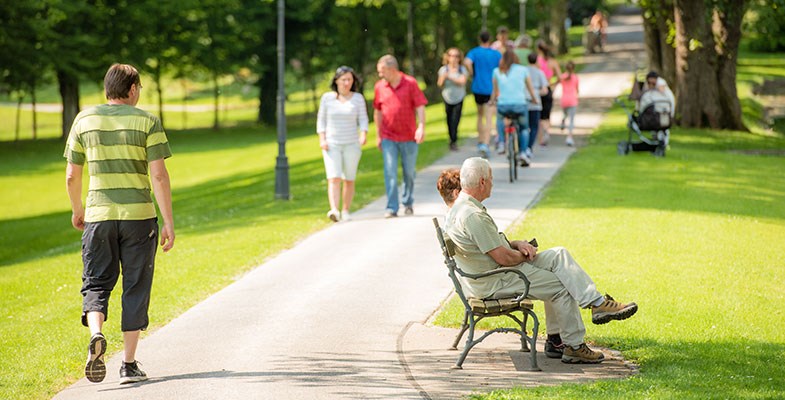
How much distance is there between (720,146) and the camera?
25.9 meters

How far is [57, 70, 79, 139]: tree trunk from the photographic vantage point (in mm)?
48603

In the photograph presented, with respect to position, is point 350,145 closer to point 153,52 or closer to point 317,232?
A: point 317,232

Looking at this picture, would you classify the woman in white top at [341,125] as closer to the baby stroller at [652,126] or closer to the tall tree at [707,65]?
the baby stroller at [652,126]

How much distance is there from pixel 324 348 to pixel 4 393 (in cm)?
241

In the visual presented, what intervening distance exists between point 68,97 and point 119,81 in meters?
43.8

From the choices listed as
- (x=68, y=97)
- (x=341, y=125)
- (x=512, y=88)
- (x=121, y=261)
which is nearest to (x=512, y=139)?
(x=512, y=88)

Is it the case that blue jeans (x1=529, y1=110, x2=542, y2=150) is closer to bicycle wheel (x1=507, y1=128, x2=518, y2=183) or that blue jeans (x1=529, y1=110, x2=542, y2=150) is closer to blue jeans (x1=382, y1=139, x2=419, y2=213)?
bicycle wheel (x1=507, y1=128, x2=518, y2=183)

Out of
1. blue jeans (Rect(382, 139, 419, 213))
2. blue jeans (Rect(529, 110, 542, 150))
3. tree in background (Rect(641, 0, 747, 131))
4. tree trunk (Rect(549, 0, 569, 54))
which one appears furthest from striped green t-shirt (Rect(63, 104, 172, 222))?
tree trunk (Rect(549, 0, 569, 54))

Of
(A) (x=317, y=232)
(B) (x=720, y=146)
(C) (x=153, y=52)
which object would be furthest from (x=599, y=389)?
(C) (x=153, y=52)

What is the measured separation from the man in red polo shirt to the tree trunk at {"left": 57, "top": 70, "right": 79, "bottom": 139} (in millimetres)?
35948

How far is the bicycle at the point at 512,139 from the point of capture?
18156 mm

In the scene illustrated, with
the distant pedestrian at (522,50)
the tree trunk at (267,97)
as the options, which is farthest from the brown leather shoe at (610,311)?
the tree trunk at (267,97)

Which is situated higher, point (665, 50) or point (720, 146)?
point (665, 50)

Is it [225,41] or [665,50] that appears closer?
[665,50]
